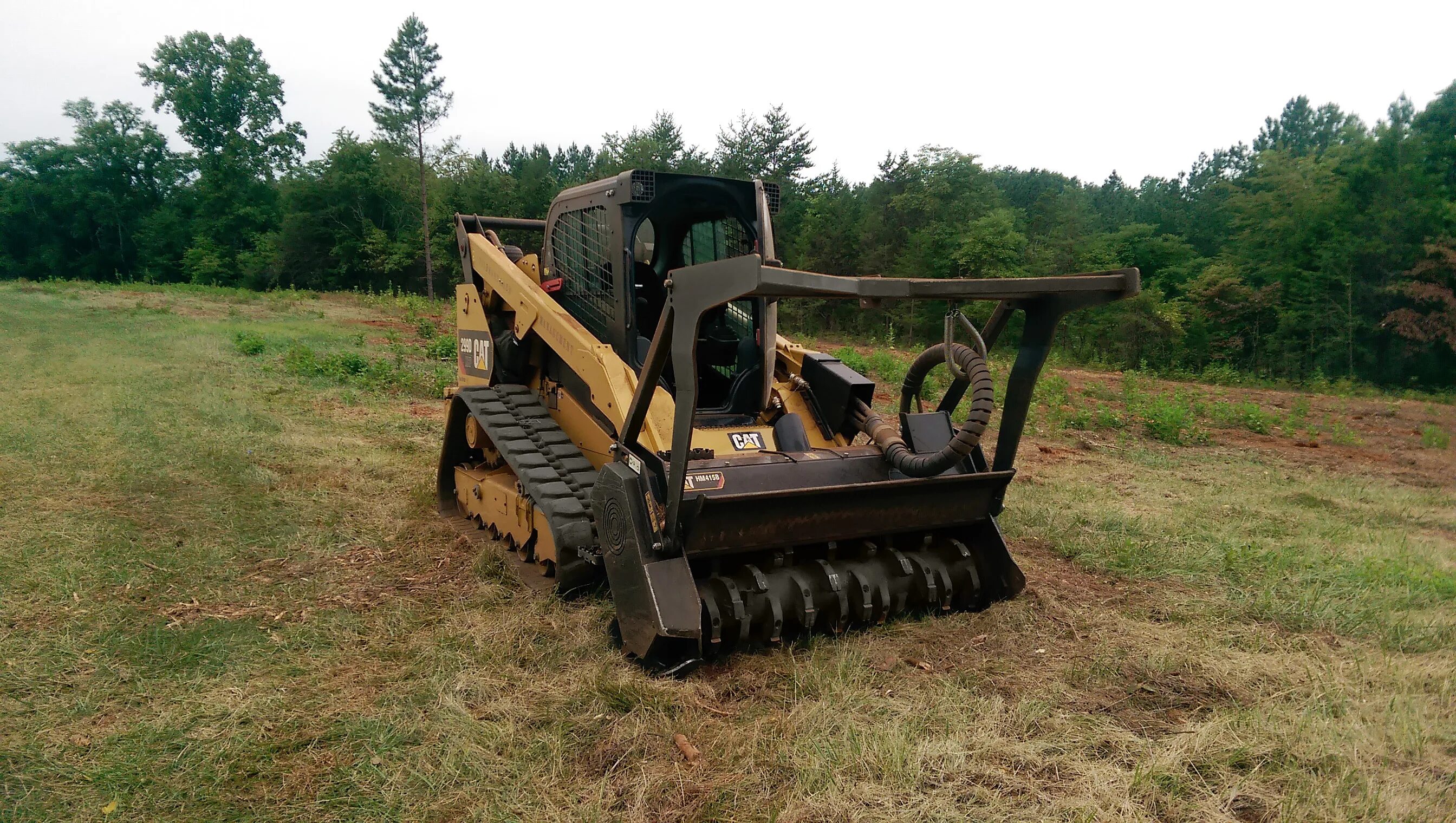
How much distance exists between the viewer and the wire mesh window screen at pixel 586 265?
5.31 m

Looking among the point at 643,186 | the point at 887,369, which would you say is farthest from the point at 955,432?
the point at 887,369

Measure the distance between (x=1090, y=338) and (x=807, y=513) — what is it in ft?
98.3

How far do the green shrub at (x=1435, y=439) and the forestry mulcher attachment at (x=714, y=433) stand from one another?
1108 centimetres

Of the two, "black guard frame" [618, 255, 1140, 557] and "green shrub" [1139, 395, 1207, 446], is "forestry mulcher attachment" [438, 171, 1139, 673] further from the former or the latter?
"green shrub" [1139, 395, 1207, 446]

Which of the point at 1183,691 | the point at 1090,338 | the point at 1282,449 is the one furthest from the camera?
the point at 1090,338

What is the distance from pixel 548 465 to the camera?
16.7ft

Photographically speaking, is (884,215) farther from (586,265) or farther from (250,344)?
(586,265)

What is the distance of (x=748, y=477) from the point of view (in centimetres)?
413

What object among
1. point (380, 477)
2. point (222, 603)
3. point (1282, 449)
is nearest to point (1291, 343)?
point (1282, 449)

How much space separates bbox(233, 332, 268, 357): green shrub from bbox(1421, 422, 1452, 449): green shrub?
18975 millimetres

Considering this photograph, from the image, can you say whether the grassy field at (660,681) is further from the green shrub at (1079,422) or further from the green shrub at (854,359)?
the green shrub at (854,359)

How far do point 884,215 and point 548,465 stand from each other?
116 feet

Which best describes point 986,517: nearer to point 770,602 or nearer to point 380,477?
point 770,602

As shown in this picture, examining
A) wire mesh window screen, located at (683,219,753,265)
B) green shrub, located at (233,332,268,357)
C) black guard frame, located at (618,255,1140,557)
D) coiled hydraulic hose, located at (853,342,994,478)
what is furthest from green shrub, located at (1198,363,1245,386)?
green shrub, located at (233,332,268,357)
